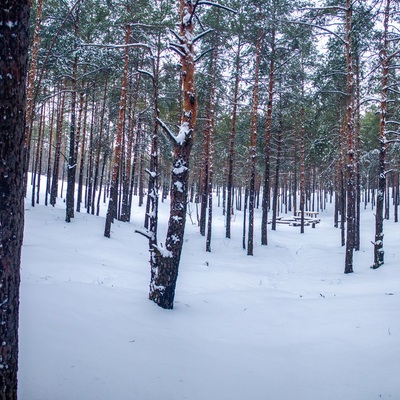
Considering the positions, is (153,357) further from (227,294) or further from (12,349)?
(227,294)

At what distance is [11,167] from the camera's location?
6.87 ft

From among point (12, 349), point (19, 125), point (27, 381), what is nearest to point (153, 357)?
point (27, 381)

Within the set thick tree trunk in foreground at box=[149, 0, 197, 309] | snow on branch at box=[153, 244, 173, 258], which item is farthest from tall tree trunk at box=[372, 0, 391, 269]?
snow on branch at box=[153, 244, 173, 258]

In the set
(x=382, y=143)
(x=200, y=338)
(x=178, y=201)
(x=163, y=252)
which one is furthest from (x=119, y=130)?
(x=200, y=338)

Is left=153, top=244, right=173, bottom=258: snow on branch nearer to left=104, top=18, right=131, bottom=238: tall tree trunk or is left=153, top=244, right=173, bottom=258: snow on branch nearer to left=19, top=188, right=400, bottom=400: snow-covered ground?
left=19, top=188, right=400, bottom=400: snow-covered ground

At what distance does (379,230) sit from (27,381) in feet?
39.3

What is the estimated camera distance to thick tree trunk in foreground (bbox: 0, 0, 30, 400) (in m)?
2.03

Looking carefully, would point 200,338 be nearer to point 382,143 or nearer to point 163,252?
point 163,252

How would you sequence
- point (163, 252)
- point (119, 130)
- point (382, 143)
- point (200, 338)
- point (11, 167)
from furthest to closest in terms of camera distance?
1. point (119, 130)
2. point (382, 143)
3. point (163, 252)
4. point (200, 338)
5. point (11, 167)

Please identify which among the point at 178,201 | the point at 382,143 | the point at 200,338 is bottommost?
the point at 200,338

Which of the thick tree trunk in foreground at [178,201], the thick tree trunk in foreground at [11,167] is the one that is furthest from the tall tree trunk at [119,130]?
the thick tree trunk in foreground at [11,167]

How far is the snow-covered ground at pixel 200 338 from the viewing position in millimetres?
3322

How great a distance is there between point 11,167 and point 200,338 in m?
3.87

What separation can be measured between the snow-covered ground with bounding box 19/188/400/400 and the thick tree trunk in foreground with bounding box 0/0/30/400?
3.06ft
